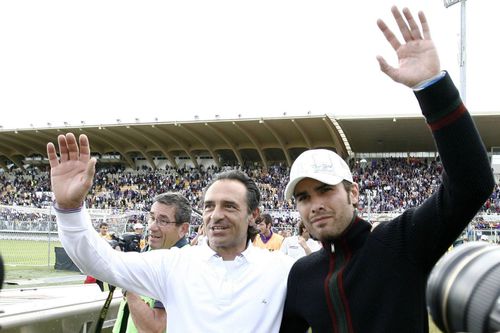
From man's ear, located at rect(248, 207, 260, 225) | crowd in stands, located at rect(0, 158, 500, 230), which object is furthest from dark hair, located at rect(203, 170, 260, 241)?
crowd in stands, located at rect(0, 158, 500, 230)

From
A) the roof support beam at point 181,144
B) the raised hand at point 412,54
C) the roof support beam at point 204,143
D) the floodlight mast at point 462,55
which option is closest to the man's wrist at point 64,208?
the raised hand at point 412,54

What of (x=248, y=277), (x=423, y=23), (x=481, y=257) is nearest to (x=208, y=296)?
(x=248, y=277)

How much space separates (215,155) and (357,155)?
37.8 feet

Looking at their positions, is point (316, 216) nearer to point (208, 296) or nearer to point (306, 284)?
point (306, 284)

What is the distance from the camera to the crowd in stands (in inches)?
1276

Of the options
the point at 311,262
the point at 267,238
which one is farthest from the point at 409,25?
the point at 267,238

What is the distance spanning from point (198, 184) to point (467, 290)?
1549 inches

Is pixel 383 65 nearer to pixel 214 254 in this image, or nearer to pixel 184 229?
pixel 214 254

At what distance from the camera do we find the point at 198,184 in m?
40.4

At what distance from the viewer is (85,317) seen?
12.0 feet

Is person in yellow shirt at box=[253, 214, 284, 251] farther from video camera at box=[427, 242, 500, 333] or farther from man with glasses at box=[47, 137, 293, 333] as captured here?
video camera at box=[427, 242, 500, 333]

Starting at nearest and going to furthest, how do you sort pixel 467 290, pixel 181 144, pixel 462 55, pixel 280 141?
→ 1. pixel 467 290
2. pixel 462 55
3. pixel 280 141
4. pixel 181 144

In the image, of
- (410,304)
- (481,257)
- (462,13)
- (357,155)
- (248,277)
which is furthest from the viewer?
(357,155)

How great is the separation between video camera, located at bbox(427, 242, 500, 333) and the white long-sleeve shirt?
2.85 ft
